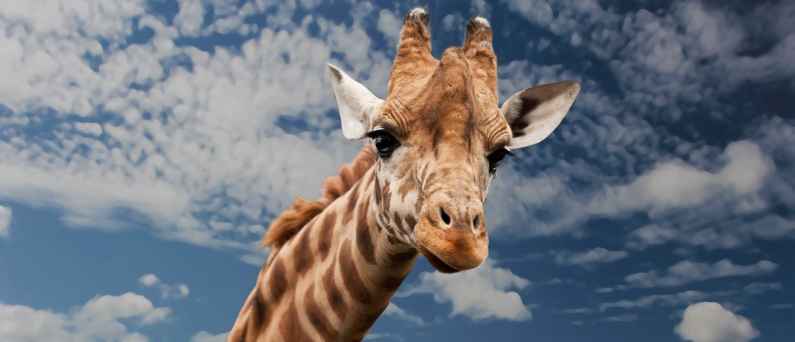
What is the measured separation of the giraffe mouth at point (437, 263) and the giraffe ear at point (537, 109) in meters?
1.91

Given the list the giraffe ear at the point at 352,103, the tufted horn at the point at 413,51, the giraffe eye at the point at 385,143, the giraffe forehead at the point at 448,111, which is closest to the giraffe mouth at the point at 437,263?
the giraffe forehead at the point at 448,111

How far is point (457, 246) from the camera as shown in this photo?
14.9ft

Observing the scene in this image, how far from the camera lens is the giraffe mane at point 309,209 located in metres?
7.73

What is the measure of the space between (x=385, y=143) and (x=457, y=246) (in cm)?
137

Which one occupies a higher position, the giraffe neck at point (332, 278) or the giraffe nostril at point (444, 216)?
the giraffe neck at point (332, 278)

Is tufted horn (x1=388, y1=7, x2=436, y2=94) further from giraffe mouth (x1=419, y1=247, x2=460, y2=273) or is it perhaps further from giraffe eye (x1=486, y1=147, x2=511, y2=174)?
giraffe mouth (x1=419, y1=247, x2=460, y2=273)

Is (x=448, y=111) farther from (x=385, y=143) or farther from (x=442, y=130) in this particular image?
(x=385, y=143)

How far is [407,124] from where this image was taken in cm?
541

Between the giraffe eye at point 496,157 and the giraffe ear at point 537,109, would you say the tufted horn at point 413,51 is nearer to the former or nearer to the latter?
the giraffe ear at point 537,109

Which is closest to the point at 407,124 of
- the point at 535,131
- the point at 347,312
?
the point at 535,131

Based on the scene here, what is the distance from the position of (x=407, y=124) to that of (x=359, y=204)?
1366 millimetres

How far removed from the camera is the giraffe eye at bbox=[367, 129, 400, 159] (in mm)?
5551

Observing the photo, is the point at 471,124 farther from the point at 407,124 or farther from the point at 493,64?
the point at 493,64

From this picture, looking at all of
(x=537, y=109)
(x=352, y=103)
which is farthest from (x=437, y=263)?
(x=537, y=109)
